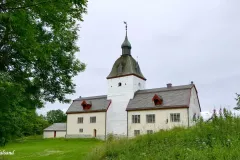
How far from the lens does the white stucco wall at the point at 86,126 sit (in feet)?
129

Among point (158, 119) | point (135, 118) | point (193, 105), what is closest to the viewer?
point (158, 119)

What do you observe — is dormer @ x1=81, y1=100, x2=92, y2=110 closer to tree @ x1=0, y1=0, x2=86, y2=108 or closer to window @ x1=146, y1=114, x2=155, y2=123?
window @ x1=146, y1=114, x2=155, y2=123

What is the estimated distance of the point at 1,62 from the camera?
8.72 metres

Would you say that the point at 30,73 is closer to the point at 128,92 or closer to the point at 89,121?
the point at 128,92

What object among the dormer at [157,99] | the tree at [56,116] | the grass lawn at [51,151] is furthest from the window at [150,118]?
the tree at [56,116]

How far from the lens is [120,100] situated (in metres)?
39.3

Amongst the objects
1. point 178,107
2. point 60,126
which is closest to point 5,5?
point 178,107

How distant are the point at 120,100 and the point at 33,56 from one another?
32.9m

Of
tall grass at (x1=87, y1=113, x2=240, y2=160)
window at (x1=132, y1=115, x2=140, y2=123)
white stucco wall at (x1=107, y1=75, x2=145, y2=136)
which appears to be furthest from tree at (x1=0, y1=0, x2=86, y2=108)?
white stucco wall at (x1=107, y1=75, x2=145, y2=136)

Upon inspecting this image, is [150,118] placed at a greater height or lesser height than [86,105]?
lesser

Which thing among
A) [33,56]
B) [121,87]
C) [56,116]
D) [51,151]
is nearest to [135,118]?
[121,87]

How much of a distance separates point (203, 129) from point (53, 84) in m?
6.83

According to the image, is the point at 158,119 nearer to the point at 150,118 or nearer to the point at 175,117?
the point at 150,118

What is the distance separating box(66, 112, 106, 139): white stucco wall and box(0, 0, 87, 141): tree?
93.5 feet
